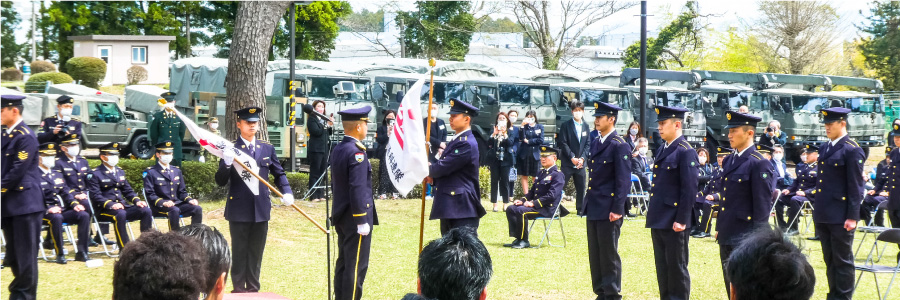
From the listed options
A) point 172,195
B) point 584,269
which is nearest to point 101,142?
point 172,195

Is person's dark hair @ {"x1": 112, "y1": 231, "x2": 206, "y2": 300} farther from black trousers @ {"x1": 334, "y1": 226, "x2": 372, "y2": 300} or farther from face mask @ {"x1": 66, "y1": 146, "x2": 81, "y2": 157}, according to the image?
face mask @ {"x1": 66, "y1": 146, "x2": 81, "y2": 157}

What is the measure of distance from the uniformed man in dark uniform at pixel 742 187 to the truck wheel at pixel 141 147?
61.6 ft

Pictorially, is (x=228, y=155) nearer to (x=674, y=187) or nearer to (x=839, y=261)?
(x=674, y=187)

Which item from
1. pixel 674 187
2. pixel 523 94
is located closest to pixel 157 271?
pixel 674 187

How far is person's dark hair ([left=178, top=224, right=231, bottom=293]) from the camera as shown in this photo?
318cm

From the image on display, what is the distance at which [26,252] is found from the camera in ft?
22.0

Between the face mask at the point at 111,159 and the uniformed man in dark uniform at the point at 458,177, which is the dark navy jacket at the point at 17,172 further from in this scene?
the face mask at the point at 111,159

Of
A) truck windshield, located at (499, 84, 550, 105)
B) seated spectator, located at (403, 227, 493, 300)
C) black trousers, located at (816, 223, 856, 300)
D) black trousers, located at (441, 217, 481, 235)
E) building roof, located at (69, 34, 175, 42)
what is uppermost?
building roof, located at (69, 34, 175, 42)

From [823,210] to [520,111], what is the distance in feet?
59.5

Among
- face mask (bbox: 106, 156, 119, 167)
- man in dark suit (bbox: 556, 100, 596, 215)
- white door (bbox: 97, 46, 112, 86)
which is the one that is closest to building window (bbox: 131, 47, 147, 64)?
white door (bbox: 97, 46, 112, 86)

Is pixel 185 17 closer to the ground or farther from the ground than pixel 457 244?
farther from the ground

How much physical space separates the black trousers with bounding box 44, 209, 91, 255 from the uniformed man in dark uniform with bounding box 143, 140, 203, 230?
2.74 feet

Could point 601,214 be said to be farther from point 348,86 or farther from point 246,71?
point 348,86

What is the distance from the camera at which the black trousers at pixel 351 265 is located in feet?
23.6
